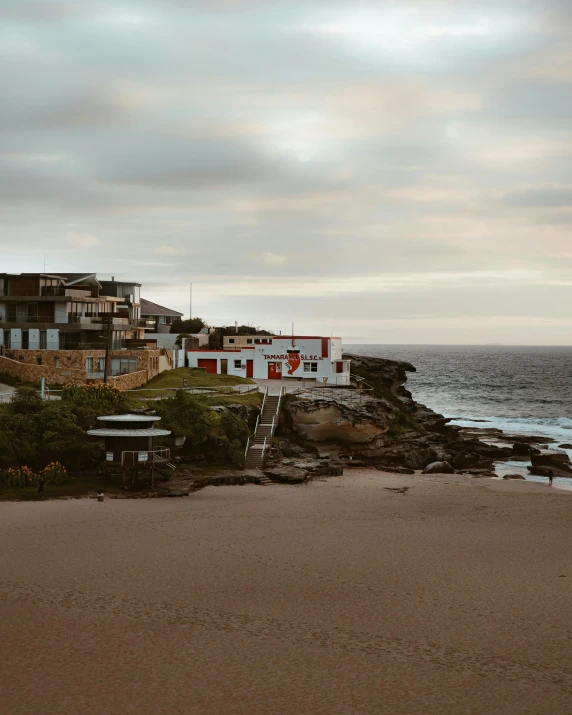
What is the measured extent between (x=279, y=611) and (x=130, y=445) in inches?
721

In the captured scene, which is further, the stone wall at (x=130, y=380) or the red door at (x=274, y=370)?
the red door at (x=274, y=370)

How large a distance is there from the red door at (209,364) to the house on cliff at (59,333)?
26.8 ft

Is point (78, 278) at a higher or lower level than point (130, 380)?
higher

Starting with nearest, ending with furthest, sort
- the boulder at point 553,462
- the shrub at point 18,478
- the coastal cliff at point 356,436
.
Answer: the shrub at point 18,478 → the coastal cliff at point 356,436 → the boulder at point 553,462

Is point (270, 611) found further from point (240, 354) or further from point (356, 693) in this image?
point (240, 354)

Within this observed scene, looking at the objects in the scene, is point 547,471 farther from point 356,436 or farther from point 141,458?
point 141,458

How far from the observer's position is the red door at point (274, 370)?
228ft

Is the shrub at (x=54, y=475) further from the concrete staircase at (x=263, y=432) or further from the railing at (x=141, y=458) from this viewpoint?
the concrete staircase at (x=263, y=432)

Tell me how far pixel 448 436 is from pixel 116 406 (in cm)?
2913

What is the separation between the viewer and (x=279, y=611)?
21.1m

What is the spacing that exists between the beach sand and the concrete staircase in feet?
34.0

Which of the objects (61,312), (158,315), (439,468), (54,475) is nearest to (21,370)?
(61,312)

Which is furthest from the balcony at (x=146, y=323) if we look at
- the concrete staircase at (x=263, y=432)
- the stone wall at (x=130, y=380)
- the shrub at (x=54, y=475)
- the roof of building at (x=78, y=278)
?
the shrub at (x=54, y=475)

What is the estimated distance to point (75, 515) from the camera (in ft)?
103
